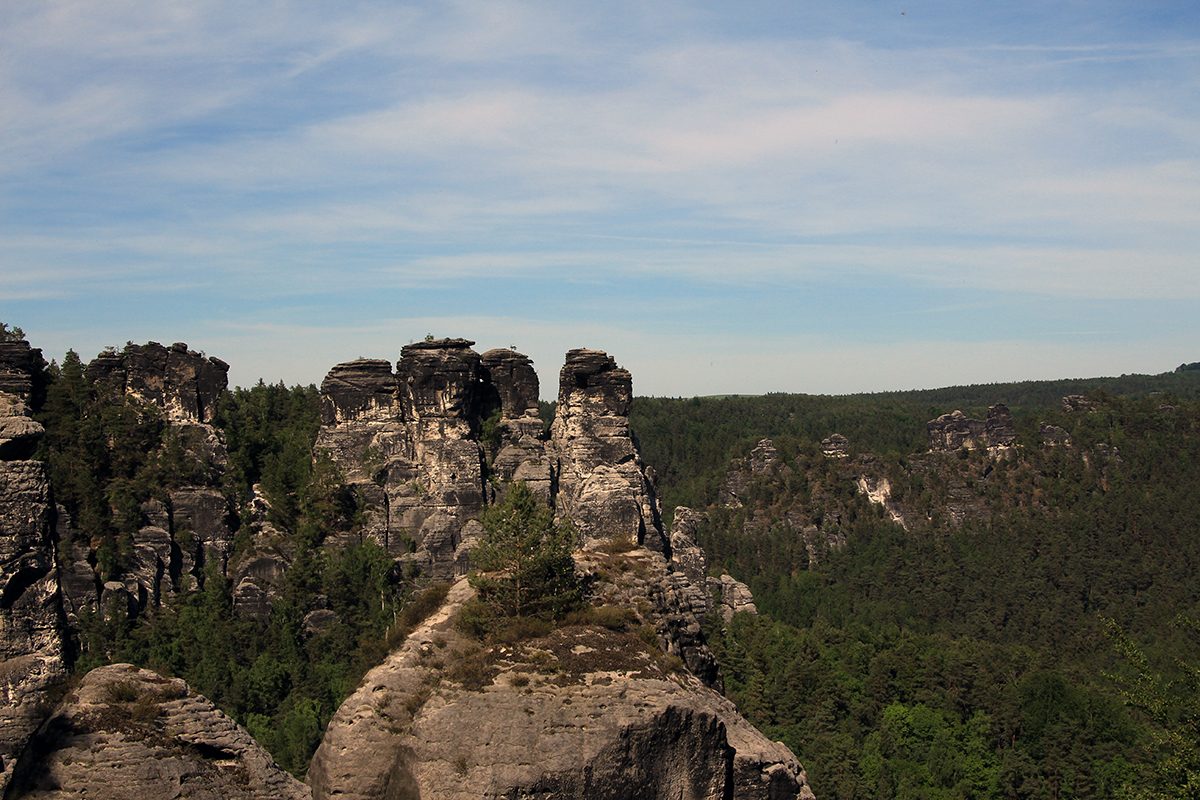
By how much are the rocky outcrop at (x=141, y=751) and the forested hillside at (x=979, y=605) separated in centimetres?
2340

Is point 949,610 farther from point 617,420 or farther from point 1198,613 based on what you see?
point 617,420

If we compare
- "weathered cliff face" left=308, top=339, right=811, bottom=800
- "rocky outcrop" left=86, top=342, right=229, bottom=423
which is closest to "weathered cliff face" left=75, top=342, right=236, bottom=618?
"rocky outcrop" left=86, top=342, right=229, bottom=423

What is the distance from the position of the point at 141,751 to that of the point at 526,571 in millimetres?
8351

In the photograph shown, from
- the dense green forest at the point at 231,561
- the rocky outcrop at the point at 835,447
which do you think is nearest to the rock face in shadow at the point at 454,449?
the dense green forest at the point at 231,561

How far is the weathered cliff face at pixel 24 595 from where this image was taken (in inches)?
756

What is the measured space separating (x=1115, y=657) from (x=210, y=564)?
241ft

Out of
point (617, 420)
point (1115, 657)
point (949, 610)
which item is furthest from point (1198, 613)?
point (617, 420)

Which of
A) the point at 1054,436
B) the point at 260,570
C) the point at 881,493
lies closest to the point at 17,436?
the point at 260,570

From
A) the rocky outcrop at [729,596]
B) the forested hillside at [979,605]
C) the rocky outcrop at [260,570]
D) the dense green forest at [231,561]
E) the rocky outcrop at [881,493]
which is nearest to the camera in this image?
the forested hillside at [979,605]

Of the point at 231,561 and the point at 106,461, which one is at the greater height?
the point at 106,461

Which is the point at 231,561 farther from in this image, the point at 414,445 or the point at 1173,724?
the point at 1173,724

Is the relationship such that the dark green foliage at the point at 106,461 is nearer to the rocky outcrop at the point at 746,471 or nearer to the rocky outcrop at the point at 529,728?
the rocky outcrop at the point at 529,728

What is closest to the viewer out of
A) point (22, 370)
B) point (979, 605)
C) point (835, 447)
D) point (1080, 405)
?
point (22, 370)

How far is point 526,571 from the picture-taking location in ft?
85.7
